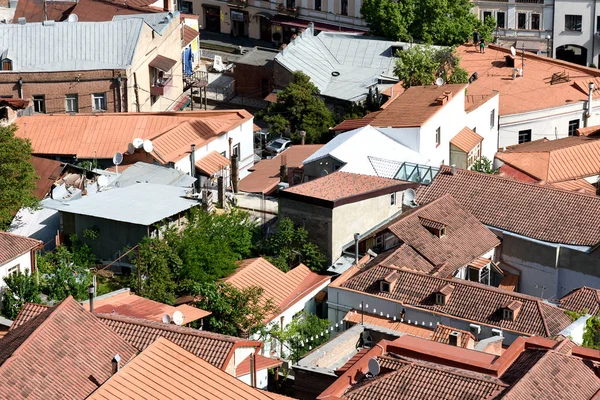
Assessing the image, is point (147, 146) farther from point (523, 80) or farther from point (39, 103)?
point (523, 80)

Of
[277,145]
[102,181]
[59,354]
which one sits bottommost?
[277,145]

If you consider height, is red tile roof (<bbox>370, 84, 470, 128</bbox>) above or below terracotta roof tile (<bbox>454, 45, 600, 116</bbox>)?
above

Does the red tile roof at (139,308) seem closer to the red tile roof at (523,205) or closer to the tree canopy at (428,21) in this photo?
the red tile roof at (523,205)

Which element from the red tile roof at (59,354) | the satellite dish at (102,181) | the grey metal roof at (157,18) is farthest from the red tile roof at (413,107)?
the red tile roof at (59,354)

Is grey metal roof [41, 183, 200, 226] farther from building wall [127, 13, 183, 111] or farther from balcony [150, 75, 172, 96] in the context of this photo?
balcony [150, 75, 172, 96]

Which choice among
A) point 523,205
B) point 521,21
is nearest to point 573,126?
point 521,21

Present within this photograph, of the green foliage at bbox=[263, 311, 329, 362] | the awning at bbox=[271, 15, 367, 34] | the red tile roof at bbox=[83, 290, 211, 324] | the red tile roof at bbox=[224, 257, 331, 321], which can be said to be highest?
the awning at bbox=[271, 15, 367, 34]

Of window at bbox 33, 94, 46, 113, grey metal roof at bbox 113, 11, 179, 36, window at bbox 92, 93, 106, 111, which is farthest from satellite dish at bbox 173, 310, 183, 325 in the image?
grey metal roof at bbox 113, 11, 179, 36
